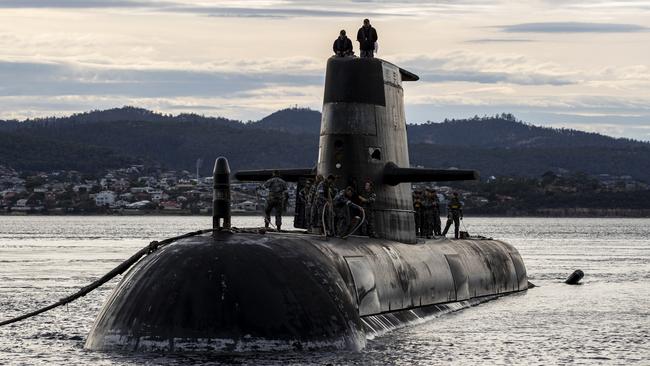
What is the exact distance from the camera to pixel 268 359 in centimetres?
1662

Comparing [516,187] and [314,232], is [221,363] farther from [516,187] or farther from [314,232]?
[516,187]

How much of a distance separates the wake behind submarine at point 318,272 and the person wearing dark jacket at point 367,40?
456mm

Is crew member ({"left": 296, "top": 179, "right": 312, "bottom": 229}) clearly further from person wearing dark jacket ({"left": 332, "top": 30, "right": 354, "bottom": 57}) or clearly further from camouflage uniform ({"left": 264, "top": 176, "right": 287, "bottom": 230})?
person wearing dark jacket ({"left": 332, "top": 30, "right": 354, "bottom": 57})

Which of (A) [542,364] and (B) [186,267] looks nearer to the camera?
(B) [186,267]

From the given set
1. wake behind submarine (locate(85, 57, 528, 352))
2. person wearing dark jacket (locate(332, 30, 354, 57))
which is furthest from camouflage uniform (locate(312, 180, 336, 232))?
person wearing dark jacket (locate(332, 30, 354, 57))

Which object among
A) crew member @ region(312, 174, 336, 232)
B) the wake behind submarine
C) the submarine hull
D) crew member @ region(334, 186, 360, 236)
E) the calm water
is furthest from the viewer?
crew member @ region(334, 186, 360, 236)

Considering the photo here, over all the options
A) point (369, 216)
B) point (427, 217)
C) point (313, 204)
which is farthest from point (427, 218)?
point (313, 204)

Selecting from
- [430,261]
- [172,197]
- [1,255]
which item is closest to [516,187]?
[172,197]

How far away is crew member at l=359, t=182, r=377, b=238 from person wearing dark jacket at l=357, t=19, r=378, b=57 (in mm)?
2936

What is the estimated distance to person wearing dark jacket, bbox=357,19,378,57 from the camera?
25953 mm

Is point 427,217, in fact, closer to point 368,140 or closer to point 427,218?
point 427,218

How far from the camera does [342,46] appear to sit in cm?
2539

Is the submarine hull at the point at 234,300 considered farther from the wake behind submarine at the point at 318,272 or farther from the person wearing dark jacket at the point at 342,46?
the person wearing dark jacket at the point at 342,46

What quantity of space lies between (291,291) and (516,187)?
568ft
